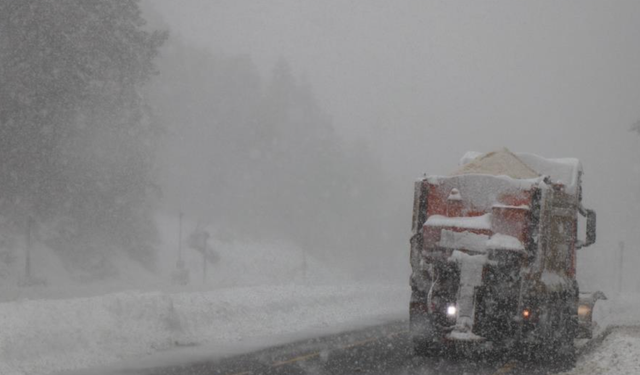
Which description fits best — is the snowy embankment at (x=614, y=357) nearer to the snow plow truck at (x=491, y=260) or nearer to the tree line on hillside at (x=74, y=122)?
the snow plow truck at (x=491, y=260)

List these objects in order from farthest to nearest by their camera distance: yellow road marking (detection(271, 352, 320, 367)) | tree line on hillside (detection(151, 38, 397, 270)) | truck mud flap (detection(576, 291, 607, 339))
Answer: tree line on hillside (detection(151, 38, 397, 270)) → truck mud flap (detection(576, 291, 607, 339)) → yellow road marking (detection(271, 352, 320, 367))

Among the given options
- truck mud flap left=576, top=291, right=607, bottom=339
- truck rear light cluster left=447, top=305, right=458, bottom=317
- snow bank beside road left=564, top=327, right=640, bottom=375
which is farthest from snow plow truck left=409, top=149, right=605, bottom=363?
truck mud flap left=576, top=291, right=607, bottom=339

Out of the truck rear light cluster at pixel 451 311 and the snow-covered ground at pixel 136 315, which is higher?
the truck rear light cluster at pixel 451 311

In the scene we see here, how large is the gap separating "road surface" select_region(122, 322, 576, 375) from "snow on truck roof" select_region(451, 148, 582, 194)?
147 inches

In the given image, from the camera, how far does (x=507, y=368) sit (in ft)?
45.5

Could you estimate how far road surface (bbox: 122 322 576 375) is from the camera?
12.5m

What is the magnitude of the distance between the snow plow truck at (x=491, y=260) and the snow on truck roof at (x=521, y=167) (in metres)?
0.04

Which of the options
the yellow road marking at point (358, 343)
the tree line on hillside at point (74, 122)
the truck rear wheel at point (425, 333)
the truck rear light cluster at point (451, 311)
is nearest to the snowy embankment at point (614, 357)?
the truck rear light cluster at point (451, 311)

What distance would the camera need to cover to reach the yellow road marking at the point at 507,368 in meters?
13.3

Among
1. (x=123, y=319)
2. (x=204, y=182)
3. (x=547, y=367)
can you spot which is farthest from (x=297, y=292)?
(x=204, y=182)

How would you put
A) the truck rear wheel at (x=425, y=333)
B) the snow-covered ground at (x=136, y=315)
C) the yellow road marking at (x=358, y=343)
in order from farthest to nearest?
the yellow road marking at (x=358, y=343) < the truck rear wheel at (x=425, y=333) < the snow-covered ground at (x=136, y=315)

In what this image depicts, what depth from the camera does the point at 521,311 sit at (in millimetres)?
13312

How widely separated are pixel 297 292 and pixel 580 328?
34.9ft

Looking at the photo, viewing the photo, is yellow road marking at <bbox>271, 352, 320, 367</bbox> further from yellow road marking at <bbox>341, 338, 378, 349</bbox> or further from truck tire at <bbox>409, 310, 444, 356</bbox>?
truck tire at <bbox>409, 310, 444, 356</bbox>
